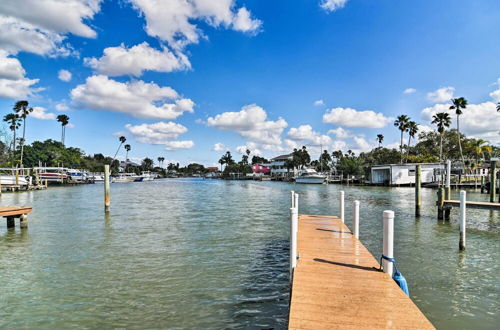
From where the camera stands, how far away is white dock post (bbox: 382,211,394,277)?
21.6ft

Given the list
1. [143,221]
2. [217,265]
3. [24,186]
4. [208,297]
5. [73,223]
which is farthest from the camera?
[24,186]

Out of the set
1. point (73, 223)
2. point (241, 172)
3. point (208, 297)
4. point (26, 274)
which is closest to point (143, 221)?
point (73, 223)

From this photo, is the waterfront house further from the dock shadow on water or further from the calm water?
the dock shadow on water

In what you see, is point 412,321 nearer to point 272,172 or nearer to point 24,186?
point 24,186

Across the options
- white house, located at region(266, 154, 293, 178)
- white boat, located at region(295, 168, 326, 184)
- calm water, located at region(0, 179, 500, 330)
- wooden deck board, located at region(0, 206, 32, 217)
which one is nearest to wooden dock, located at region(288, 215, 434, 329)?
calm water, located at region(0, 179, 500, 330)

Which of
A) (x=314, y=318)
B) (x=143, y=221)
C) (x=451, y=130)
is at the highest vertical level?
(x=451, y=130)

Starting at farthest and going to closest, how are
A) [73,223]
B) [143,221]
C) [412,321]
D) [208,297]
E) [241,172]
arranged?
[241,172], [143,221], [73,223], [208,297], [412,321]

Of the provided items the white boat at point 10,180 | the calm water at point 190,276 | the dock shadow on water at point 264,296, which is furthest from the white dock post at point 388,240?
the white boat at point 10,180

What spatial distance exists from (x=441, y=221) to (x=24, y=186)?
6959 cm

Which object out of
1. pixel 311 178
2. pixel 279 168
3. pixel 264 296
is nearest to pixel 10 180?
pixel 264 296

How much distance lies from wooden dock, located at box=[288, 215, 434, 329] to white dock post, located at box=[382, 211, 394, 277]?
8.1 inches

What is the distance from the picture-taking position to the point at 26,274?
10297 mm

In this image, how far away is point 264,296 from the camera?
8.48 metres

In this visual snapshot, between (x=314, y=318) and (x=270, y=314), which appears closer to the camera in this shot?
(x=314, y=318)
